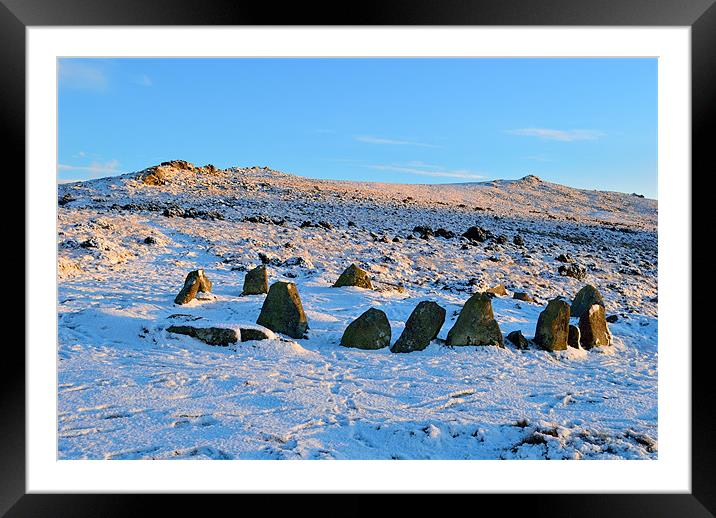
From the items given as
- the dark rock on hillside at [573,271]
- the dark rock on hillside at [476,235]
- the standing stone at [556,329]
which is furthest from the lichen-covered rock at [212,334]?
the dark rock on hillside at [476,235]

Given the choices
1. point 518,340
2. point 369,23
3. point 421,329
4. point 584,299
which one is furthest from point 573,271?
point 369,23

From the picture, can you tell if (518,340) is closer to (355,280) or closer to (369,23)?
(355,280)

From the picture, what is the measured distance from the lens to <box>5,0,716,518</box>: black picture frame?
124 inches

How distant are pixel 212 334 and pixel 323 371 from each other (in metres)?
1.66

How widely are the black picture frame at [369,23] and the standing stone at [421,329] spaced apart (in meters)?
3.41

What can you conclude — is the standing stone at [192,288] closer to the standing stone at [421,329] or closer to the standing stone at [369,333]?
the standing stone at [369,333]

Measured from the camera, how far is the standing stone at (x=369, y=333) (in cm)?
662

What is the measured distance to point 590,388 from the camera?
553 centimetres

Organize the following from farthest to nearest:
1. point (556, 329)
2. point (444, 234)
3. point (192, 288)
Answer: point (444, 234) < point (192, 288) < point (556, 329)

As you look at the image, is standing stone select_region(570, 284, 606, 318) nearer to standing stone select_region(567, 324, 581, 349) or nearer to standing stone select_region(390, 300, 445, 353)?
standing stone select_region(567, 324, 581, 349)

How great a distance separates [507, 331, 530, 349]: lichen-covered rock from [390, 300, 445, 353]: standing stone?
106cm

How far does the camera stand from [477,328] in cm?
668
